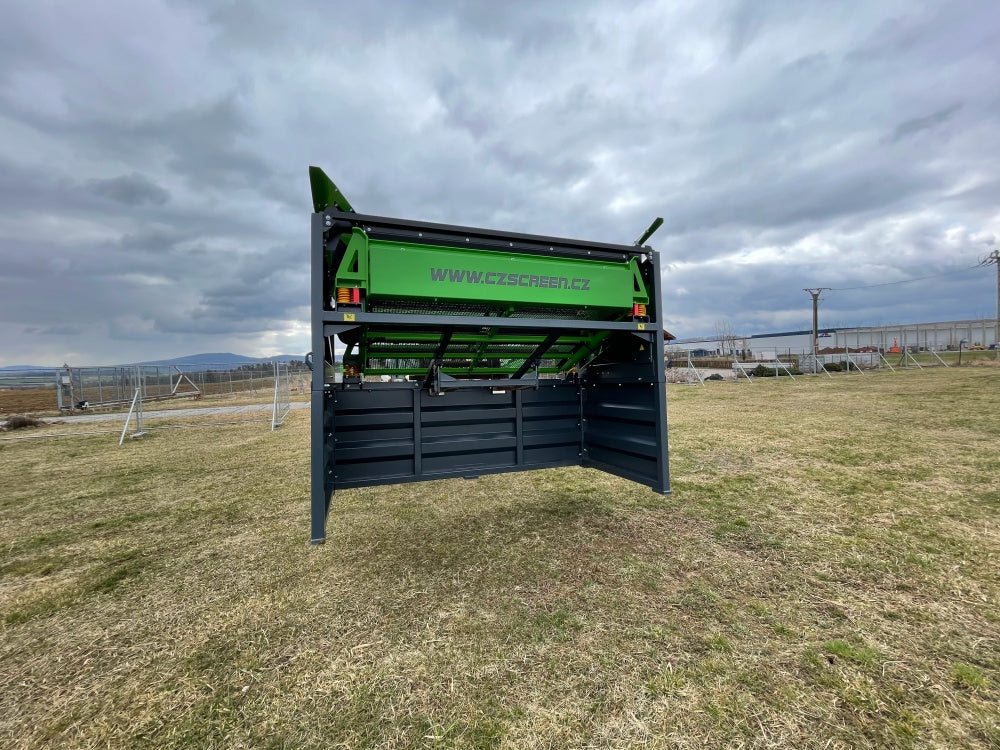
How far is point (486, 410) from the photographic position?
3.97 meters

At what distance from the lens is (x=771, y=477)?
16.2 feet

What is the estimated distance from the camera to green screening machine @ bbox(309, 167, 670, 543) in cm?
280

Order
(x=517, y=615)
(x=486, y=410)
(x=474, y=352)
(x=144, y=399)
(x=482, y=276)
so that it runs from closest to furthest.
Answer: (x=517, y=615)
(x=482, y=276)
(x=474, y=352)
(x=486, y=410)
(x=144, y=399)

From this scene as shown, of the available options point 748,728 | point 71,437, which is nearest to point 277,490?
point 748,728

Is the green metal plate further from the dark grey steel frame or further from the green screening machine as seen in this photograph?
the dark grey steel frame

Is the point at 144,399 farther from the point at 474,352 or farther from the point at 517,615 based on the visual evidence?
the point at 517,615

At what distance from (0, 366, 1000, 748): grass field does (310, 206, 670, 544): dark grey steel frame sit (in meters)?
0.56

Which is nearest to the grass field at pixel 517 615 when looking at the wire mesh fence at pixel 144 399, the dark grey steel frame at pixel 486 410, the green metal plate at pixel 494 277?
the dark grey steel frame at pixel 486 410

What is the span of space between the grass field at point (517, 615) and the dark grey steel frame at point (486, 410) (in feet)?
1.82

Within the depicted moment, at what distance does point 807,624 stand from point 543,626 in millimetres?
1440

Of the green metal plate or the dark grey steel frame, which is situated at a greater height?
the green metal plate

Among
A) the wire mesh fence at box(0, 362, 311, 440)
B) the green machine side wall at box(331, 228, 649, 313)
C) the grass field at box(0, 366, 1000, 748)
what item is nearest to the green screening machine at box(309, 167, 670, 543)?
the green machine side wall at box(331, 228, 649, 313)

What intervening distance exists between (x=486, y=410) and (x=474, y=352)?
1.97 ft

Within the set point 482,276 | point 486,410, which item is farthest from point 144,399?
point 482,276
